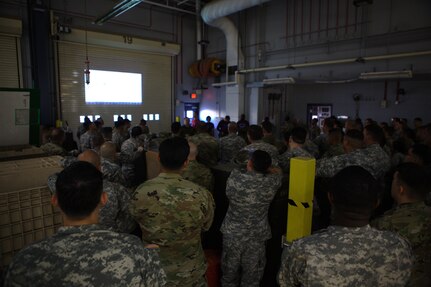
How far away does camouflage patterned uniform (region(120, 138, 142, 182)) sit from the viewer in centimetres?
470

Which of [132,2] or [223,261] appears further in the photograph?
[132,2]

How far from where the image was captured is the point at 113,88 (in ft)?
29.8

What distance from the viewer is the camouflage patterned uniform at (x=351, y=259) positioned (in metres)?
1.36

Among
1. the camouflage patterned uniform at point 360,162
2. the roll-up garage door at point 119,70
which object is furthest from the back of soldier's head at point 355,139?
the roll-up garage door at point 119,70

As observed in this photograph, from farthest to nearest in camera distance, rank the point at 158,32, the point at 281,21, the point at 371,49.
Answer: the point at 158,32
the point at 281,21
the point at 371,49

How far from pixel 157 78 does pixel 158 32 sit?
1.53 metres

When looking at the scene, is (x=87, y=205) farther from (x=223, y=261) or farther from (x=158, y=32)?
(x=158, y=32)

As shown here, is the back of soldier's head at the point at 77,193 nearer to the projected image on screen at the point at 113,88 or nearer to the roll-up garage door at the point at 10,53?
the roll-up garage door at the point at 10,53

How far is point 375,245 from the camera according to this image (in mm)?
1384

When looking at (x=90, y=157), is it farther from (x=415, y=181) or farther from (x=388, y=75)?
(x=388, y=75)

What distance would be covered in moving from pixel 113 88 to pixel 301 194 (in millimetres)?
7922

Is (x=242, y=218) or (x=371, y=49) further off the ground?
(x=371, y=49)

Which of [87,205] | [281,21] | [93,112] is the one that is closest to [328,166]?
[87,205]

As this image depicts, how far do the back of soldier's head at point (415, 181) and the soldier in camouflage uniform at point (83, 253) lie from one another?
1727 millimetres
